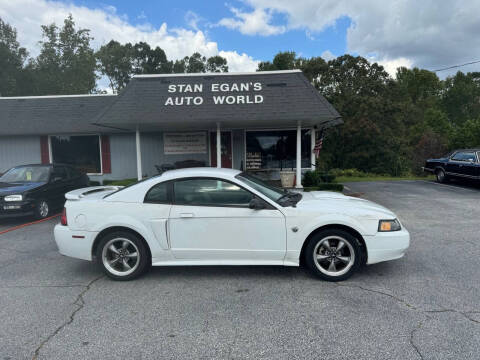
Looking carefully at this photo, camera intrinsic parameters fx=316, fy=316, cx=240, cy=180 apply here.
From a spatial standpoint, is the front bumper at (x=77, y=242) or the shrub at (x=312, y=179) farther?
the shrub at (x=312, y=179)

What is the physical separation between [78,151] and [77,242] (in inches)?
491

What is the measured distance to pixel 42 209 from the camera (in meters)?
8.59

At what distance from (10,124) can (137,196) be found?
45.3ft

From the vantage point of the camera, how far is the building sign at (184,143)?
1488cm

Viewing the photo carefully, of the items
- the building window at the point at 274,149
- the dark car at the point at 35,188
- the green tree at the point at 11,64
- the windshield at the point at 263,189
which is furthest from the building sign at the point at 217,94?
the green tree at the point at 11,64

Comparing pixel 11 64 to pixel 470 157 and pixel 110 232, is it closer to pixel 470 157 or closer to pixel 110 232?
pixel 110 232

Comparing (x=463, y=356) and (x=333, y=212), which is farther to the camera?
(x=333, y=212)

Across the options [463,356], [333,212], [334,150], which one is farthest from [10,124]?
[334,150]

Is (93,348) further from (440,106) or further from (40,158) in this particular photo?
(440,106)

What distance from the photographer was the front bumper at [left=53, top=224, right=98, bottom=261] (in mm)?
4297

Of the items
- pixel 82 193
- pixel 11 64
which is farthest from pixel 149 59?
pixel 82 193

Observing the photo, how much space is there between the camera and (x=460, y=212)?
8523 millimetres

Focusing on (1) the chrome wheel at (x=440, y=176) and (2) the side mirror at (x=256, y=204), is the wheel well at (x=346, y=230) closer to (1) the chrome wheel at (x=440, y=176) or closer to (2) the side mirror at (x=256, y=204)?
(2) the side mirror at (x=256, y=204)

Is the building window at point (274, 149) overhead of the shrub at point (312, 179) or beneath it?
overhead
